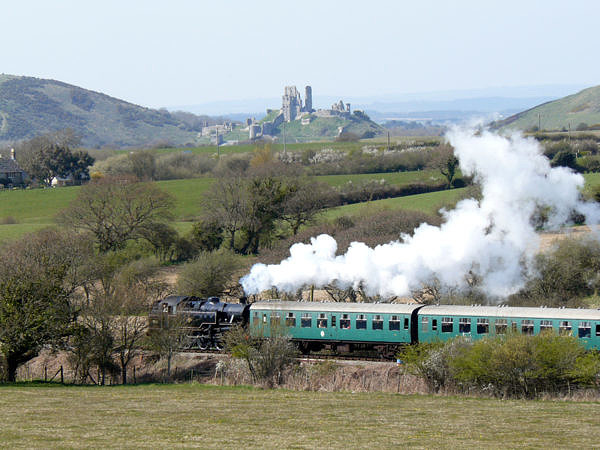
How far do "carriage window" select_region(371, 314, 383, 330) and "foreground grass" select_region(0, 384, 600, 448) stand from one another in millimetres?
6696

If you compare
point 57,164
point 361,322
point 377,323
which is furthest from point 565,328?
point 57,164

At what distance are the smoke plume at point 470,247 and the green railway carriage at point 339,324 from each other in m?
7.02

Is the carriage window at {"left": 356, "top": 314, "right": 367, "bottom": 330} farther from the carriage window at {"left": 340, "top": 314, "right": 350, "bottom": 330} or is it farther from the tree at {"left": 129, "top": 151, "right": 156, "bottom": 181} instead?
the tree at {"left": 129, "top": 151, "right": 156, "bottom": 181}

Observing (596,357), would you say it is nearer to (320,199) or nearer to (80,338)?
(80,338)

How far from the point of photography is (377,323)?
42781 mm

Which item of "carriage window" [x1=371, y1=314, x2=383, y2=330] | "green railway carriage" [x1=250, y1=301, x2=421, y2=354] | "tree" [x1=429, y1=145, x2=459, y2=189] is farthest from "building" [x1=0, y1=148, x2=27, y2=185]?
"carriage window" [x1=371, y1=314, x2=383, y2=330]

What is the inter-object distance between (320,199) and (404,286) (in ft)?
129

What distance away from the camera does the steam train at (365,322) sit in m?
39.2

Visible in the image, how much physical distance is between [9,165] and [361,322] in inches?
5153

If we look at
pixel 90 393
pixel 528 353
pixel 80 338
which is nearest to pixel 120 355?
pixel 80 338

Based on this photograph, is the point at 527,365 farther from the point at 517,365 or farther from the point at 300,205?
the point at 300,205

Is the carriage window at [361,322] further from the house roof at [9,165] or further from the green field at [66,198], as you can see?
the house roof at [9,165]

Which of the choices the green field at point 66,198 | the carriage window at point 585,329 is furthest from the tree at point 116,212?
the carriage window at point 585,329

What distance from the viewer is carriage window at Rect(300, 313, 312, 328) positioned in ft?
145
